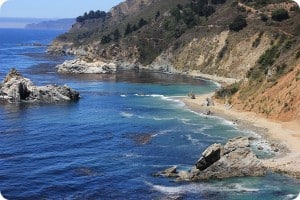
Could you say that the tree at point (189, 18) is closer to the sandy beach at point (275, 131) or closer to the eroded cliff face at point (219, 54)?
the eroded cliff face at point (219, 54)

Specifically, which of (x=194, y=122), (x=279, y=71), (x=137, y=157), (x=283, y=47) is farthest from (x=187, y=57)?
(x=137, y=157)

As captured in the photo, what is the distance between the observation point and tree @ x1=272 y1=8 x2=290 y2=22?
9544 centimetres

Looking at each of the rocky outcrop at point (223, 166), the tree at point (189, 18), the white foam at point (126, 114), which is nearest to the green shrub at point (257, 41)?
the tree at point (189, 18)

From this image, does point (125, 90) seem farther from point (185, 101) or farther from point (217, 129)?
point (217, 129)

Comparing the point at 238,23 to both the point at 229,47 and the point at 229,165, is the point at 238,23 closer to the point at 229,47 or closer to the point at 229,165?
the point at 229,47

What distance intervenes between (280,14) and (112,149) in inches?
2405

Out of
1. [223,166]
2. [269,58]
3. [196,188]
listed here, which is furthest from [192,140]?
[269,58]

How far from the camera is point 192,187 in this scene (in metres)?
34.0

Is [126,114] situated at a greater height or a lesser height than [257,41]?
lesser

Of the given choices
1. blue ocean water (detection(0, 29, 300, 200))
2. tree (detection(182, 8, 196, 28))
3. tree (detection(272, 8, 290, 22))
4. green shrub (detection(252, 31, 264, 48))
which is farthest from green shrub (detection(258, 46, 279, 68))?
tree (detection(182, 8, 196, 28))

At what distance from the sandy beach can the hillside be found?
1531 mm

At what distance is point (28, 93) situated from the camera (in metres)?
68.9

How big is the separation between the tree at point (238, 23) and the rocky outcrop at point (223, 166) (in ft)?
226

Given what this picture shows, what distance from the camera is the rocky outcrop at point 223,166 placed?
3597 cm
